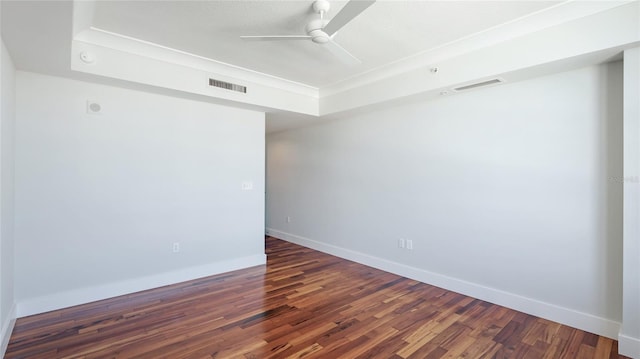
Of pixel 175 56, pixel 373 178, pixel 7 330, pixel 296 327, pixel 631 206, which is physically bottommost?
pixel 296 327

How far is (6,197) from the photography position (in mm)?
2441

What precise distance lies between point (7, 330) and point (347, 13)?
3739 mm

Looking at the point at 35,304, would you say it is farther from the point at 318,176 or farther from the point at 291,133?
the point at 291,133

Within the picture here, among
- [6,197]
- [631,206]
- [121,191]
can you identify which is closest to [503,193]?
[631,206]

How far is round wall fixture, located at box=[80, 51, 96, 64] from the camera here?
285 centimetres

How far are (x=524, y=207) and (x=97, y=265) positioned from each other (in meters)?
4.72

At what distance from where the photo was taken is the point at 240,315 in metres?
2.92

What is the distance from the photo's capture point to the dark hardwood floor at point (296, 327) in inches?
92.3

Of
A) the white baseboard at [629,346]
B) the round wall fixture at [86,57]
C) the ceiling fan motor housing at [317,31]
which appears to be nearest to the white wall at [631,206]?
the white baseboard at [629,346]

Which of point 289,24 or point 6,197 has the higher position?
point 289,24

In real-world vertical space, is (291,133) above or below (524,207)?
above

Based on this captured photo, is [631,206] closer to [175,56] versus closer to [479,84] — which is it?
[479,84]

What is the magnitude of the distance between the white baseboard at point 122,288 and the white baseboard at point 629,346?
410cm

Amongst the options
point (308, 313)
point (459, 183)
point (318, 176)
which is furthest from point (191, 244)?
point (459, 183)
